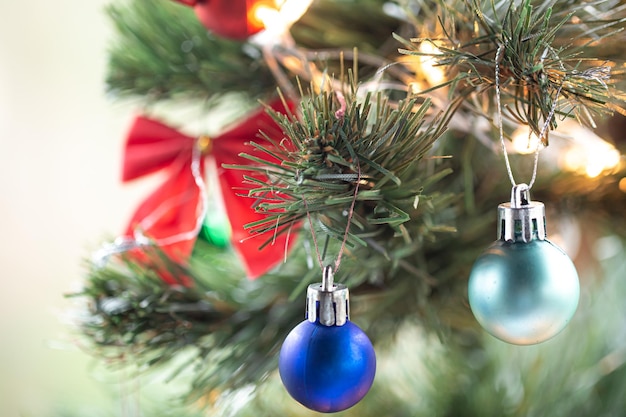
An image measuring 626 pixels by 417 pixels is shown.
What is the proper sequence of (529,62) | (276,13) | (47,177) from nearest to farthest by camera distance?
(529,62) → (276,13) → (47,177)

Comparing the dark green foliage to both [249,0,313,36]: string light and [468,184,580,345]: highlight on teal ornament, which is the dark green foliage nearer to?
[249,0,313,36]: string light

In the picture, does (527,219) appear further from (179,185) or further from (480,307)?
(179,185)

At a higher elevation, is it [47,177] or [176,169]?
[47,177]

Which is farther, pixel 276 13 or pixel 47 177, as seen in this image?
pixel 47 177

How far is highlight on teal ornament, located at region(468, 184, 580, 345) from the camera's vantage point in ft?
0.82

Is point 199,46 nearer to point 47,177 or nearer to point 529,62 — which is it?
point 529,62

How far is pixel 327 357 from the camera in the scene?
25 centimetres

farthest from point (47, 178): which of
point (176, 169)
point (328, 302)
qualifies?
point (328, 302)

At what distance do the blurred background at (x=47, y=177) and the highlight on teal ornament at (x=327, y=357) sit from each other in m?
0.91

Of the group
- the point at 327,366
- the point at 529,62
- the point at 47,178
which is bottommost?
the point at 327,366

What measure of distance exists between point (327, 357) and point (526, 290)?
0.28ft

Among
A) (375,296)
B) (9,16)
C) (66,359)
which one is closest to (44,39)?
(9,16)

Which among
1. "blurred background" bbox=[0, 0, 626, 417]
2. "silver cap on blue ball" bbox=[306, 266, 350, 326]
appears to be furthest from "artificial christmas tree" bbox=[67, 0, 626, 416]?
"blurred background" bbox=[0, 0, 626, 417]

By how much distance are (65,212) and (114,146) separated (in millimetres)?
153
